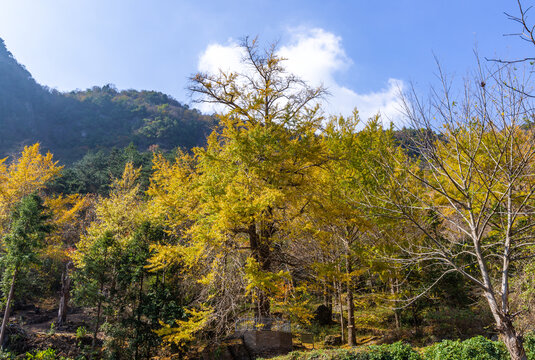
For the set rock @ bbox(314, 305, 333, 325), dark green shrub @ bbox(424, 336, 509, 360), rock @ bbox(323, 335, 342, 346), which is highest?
dark green shrub @ bbox(424, 336, 509, 360)

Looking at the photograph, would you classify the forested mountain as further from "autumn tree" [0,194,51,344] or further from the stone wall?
the stone wall

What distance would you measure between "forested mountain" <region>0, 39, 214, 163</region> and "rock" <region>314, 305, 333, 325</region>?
5347 centimetres

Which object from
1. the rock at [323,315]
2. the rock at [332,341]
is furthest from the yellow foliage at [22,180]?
the rock at [332,341]

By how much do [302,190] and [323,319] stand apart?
8.55m

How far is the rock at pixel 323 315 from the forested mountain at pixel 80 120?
5347 centimetres

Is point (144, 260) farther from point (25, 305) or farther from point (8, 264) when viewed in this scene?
point (25, 305)

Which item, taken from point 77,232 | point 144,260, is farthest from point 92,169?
point 144,260

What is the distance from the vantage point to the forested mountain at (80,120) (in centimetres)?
6818

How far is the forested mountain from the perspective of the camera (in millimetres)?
68181

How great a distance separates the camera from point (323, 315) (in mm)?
15781

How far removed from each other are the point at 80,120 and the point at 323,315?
79600 mm

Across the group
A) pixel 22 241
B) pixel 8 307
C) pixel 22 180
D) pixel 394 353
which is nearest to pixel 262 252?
pixel 394 353

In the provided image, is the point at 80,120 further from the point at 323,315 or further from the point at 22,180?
the point at 323,315

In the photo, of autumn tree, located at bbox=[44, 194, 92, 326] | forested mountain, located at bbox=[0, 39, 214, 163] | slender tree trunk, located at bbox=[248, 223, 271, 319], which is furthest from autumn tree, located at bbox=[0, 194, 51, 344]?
forested mountain, located at bbox=[0, 39, 214, 163]
